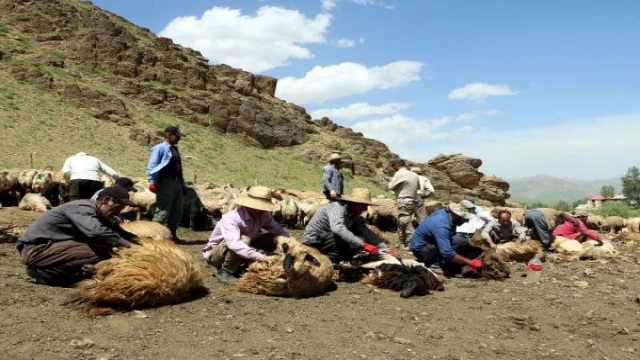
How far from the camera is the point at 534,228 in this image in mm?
10086

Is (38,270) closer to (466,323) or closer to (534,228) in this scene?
(466,323)

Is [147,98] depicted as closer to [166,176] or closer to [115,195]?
[166,176]

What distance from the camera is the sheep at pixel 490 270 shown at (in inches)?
282

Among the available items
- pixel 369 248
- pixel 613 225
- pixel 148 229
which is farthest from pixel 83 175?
pixel 613 225

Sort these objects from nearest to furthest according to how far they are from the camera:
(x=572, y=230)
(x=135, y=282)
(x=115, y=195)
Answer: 1. (x=135, y=282)
2. (x=115, y=195)
3. (x=572, y=230)

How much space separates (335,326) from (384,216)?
9.20 meters

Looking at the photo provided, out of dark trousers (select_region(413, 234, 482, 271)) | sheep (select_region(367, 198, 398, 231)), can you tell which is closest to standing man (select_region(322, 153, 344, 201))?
dark trousers (select_region(413, 234, 482, 271))

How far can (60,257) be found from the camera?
514 cm

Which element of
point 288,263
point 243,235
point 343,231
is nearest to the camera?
point 288,263

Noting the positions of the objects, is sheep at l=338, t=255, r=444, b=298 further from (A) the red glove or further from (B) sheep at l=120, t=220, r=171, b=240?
(B) sheep at l=120, t=220, r=171, b=240

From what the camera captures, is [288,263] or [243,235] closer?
[288,263]

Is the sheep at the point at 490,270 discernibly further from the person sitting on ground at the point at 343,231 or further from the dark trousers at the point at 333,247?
the dark trousers at the point at 333,247

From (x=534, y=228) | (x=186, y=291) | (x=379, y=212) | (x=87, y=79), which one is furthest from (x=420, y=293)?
(x=87, y=79)

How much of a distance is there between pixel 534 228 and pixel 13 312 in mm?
8857
